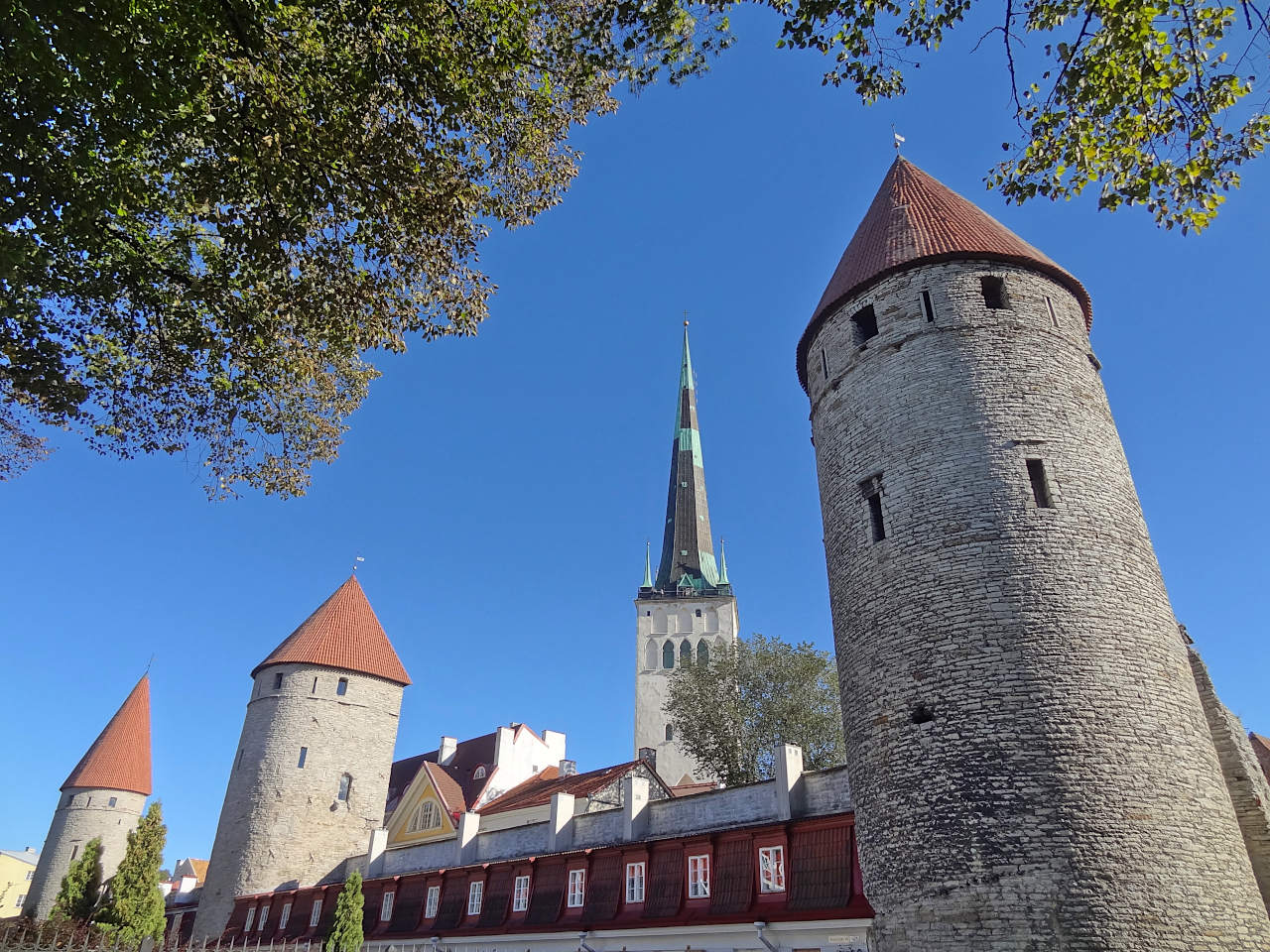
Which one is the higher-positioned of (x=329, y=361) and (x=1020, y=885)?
(x=329, y=361)

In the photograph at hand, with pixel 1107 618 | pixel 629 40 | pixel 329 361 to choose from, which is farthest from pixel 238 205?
pixel 1107 618

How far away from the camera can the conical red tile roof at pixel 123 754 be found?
39125mm

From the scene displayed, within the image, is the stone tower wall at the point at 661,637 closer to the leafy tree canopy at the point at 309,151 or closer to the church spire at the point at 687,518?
the church spire at the point at 687,518

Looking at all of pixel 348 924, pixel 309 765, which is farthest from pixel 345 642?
Result: pixel 348 924

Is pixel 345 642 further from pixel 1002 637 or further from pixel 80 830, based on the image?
pixel 1002 637

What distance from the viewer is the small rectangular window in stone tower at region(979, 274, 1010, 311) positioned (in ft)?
41.9

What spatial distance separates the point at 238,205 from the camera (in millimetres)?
9641

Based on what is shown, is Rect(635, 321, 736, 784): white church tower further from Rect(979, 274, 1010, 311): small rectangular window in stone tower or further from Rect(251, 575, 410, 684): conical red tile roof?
Rect(979, 274, 1010, 311): small rectangular window in stone tower

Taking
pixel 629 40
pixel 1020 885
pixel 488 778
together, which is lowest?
pixel 1020 885

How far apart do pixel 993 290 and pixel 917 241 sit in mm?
1418

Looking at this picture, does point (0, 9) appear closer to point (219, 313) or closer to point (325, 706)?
point (219, 313)

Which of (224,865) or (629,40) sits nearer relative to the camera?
(629,40)

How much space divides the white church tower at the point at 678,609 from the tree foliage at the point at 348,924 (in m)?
33.5

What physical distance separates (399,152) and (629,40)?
2716mm
